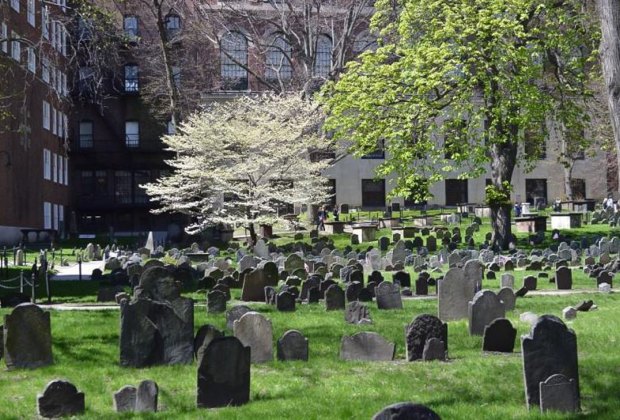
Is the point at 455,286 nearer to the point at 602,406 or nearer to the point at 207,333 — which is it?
the point at 207,333

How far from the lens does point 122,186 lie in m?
62.7

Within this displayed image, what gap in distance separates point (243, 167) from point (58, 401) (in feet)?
104

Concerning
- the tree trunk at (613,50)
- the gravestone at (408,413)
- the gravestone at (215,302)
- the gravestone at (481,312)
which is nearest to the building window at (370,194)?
the gravestone at (215,302)

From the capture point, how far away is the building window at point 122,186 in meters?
61.9

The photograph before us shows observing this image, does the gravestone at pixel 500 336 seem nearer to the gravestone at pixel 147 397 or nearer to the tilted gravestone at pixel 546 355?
the tilted gravestone at pixel 546 355

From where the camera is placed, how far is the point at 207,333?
10.8 meters

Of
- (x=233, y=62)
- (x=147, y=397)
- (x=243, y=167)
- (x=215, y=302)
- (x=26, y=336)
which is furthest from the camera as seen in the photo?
(x=233, y=62)

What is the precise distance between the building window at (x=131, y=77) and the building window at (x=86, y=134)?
3.68 m

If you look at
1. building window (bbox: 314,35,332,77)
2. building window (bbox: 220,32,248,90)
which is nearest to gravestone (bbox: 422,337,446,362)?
building window (bbox: 220,32,248,90)

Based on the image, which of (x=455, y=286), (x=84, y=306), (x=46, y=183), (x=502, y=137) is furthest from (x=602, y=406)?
(x=46, y=183)

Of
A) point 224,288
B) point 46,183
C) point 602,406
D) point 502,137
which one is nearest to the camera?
point 602,406

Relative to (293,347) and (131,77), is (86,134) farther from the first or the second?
(293,347)

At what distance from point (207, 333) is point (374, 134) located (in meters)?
20.9

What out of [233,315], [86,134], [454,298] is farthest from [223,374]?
[86,134]
